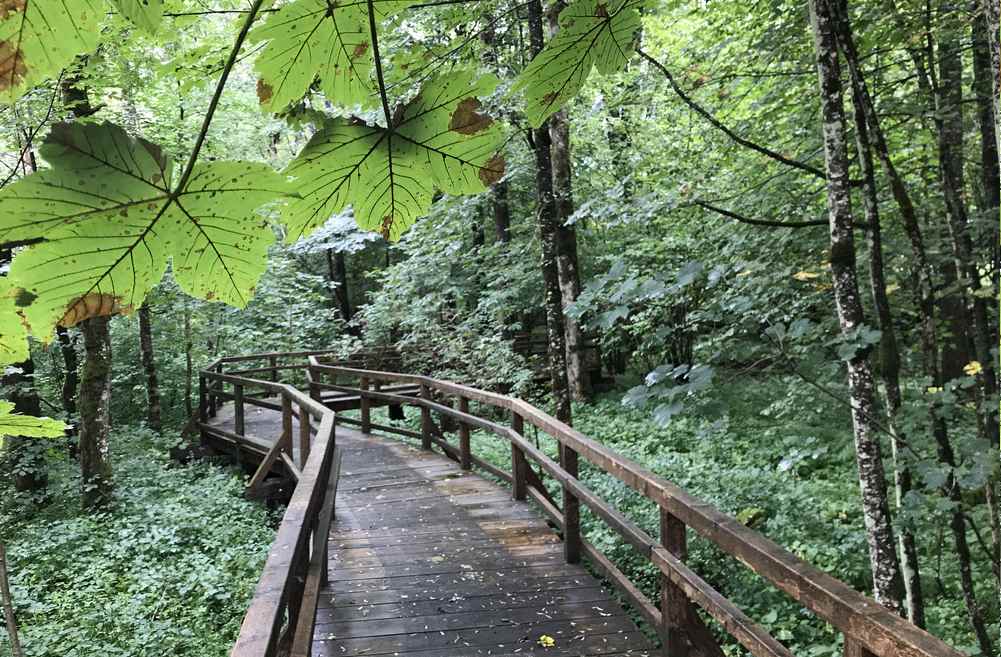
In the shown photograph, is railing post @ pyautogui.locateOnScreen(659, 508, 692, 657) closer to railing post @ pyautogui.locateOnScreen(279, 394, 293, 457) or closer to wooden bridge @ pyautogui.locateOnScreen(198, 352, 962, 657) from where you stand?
wooden bridge @ pyautogui.locateOnScreen(198, 352, 962, 657)

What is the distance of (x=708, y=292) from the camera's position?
5.68 m

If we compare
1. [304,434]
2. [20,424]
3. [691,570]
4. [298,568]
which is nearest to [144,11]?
[20,424]

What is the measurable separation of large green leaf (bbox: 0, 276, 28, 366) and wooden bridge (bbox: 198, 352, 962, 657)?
126 centimetres

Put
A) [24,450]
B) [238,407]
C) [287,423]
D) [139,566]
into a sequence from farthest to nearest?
[238,407]
[24,450]
[287,423]
[139,566]

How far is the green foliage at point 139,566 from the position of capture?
15.5ft

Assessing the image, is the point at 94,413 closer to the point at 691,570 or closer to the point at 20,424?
the point at 691,570

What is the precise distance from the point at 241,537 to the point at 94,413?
9.94 feet

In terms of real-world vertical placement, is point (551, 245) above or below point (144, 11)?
above

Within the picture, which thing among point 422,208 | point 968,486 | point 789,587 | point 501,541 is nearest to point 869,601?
point 789,587

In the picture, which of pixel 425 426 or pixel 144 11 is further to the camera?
pixel 425 426

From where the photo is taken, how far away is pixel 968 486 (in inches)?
115

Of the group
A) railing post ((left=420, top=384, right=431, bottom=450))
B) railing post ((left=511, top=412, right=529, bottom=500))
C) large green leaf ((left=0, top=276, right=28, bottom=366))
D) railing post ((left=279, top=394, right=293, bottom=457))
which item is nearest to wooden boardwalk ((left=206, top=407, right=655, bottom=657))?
railing post ((left=511, top=412, right=529, bottom=500))

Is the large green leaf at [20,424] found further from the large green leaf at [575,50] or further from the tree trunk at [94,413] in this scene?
the tree trunk at [94,413]

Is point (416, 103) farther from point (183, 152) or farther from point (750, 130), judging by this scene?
point (183, 152)
